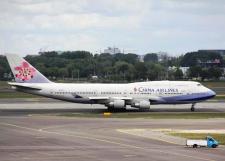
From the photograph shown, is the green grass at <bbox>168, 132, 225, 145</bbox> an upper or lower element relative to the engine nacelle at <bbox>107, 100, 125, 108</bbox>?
lower

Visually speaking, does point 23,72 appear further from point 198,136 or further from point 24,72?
point 198,136

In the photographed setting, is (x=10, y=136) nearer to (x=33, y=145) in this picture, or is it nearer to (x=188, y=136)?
(x=33, y=145)

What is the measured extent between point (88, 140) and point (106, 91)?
30.8 metres

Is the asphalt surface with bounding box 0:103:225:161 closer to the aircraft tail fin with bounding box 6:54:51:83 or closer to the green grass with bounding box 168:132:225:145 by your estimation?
the green grass with bounding box 168:132:225:145

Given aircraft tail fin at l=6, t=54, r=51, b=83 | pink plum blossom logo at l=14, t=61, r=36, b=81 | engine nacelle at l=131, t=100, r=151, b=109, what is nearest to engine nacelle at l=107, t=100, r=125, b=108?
engine nacelle at l=131, t=100, r=151, b=109

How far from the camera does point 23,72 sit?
240 ft

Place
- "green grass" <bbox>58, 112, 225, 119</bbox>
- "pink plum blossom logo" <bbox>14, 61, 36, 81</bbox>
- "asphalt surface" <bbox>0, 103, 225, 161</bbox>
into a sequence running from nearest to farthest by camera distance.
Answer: "asphalt surface" <bbox>0, 103, 225, 161</bbox>
"green grass" <bbox>58, 112, 225, 119</bbox>
"pink plum blossom logo" <bbox>14, 61, 36, 81</bbox>

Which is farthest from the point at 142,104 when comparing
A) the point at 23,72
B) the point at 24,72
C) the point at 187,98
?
the point at 23,72

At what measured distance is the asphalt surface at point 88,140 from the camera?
113ft

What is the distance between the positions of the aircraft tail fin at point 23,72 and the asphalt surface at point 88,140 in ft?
29.0

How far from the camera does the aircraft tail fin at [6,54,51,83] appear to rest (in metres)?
72.9

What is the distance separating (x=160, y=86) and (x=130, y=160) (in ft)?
136

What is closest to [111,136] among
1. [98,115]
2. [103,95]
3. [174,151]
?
[174,151]

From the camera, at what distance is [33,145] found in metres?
39.1
